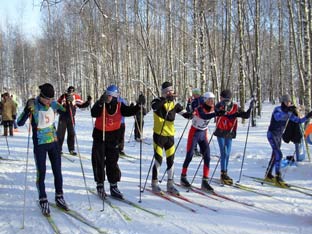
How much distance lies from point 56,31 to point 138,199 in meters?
33.1

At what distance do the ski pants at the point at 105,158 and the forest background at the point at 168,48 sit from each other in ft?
9.72

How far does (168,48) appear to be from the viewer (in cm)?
2230

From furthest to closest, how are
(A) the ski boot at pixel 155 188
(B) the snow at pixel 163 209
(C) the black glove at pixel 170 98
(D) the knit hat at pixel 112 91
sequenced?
(A) the ski boot at pixel 155 188 → (C) the black glove at pixel 170 98 → (D) the knit hat at pixel 112 91 → (B) the snow at pixel 163 209

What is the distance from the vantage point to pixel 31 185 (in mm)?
7332

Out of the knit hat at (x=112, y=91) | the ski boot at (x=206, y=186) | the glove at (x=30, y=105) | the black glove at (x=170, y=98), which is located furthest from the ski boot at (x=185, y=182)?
the glove at (x=30, y=105)

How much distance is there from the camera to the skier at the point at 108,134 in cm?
596

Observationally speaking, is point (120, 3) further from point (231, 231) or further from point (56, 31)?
point (231, 231)

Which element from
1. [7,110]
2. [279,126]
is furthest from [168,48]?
[279,126]

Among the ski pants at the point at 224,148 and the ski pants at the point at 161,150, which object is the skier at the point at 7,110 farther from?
the ski pants at the point at 224,148

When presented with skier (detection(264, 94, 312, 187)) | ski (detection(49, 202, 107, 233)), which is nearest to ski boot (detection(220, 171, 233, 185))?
skier (detection(264, 94, 312, 187))

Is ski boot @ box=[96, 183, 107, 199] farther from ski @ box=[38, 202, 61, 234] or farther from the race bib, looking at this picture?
the race bib

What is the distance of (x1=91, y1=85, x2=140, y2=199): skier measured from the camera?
5965 millimetres

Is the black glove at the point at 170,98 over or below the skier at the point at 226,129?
over

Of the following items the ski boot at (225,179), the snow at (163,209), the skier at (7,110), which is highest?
the skier at (7,110)
